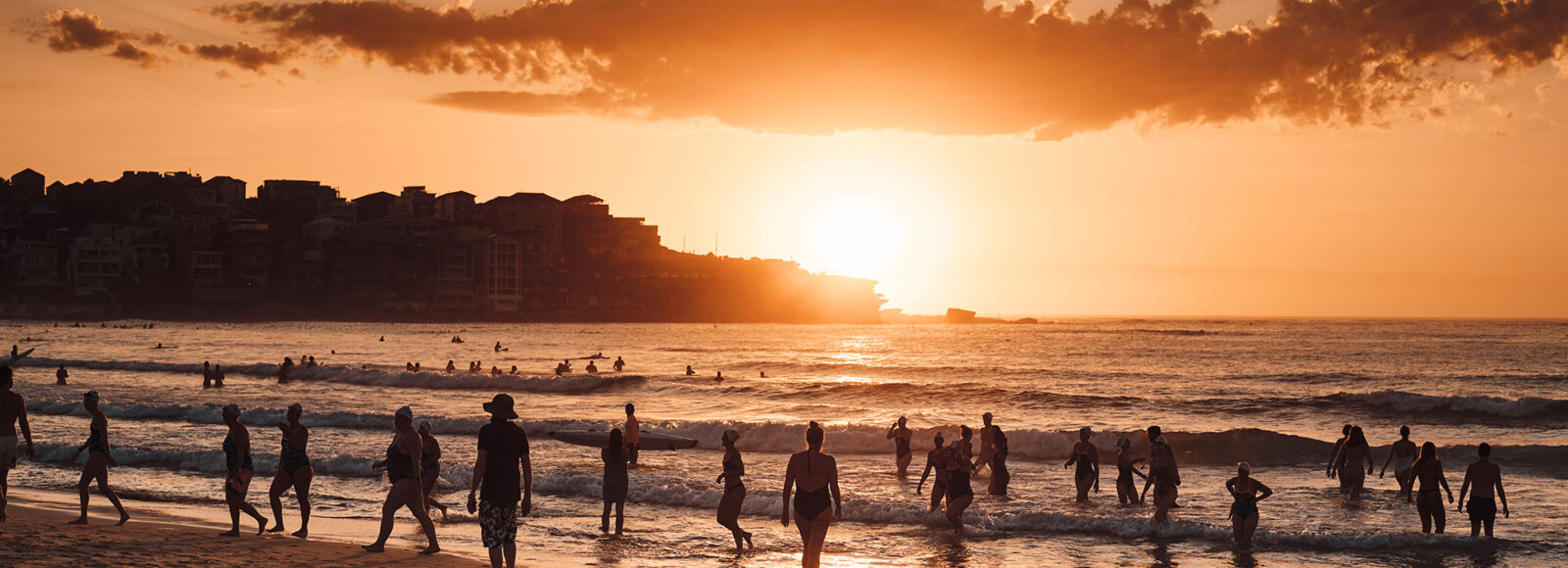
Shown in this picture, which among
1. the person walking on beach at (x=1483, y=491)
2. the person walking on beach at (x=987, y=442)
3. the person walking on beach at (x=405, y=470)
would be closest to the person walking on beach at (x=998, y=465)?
the person walking on beach at (x=987, y=442)

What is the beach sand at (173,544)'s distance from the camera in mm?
11484

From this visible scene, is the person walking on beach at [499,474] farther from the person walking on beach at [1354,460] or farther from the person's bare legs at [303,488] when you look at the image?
the person walking on beach at [1354,460]

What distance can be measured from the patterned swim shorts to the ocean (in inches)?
140

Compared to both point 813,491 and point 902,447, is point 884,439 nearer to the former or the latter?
point 902,447

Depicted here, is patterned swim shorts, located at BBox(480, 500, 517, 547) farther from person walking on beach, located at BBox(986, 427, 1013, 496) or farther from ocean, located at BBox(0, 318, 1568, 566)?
person walking on beach, located at BBox(986, 427, 1013, 496)

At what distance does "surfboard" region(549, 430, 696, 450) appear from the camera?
26141mm

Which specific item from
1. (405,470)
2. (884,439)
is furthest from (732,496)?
(884,439)

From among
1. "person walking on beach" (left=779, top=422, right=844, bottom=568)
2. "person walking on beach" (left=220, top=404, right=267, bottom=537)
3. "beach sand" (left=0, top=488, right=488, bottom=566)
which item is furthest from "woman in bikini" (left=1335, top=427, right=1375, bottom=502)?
"person walking on beach" (left=220, top=404, right=267, bottom=537)

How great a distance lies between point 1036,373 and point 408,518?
5632 centimetres

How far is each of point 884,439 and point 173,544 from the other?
18587 mm

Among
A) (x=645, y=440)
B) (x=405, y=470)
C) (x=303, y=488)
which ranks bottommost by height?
(x=645, y=440)

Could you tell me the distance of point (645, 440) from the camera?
2630 centimetres

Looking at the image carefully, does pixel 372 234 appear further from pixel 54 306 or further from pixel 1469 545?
pixel 1469 545

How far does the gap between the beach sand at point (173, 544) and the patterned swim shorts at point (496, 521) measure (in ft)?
8.06
